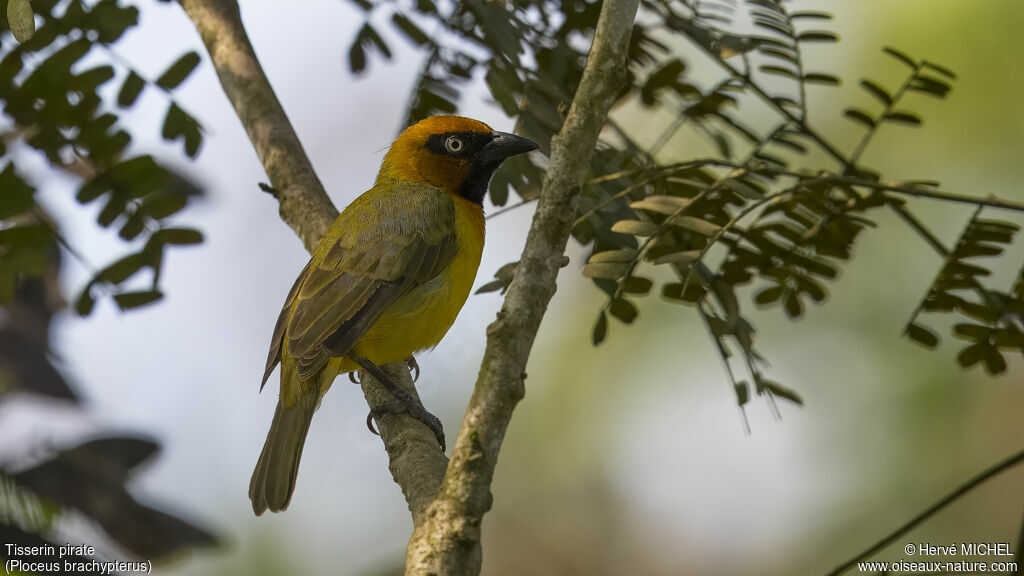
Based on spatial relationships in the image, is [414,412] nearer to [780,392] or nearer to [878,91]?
[780,392]

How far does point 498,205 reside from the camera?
3.50 metres

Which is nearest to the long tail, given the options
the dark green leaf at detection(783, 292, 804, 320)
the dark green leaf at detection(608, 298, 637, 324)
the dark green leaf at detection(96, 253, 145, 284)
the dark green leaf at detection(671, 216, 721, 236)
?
the dark green leaf at detection(96, 253, 145, 284)

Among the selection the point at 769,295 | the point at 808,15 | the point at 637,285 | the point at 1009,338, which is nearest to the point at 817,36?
the point at 808,15

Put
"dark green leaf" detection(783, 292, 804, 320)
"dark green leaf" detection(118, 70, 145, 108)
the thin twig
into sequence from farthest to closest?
"dark green leaf" detection(118, 70, 145, 108), "dark green leaf" detection(783, 292, 804, 320), the thin twig

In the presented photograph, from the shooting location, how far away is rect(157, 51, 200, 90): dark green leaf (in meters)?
3.58

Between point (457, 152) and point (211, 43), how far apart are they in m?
1.30

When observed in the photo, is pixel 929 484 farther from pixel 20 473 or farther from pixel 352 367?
pixel 20 473

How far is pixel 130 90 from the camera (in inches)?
138

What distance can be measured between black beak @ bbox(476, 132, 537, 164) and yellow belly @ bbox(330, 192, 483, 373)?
1.78 feet

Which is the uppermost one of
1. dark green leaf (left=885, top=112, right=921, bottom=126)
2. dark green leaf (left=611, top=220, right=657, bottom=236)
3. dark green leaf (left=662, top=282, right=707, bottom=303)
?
dark green leaf (left=885, top=112, right=921, bottom=126)

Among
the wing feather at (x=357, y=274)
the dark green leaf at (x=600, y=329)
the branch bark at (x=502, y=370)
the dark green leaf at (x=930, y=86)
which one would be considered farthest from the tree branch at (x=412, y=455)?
the dark green leaf at (x=930, y=86)

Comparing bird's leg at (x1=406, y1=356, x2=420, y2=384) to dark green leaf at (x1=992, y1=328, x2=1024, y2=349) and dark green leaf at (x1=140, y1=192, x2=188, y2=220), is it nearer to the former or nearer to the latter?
dark green leaf at (x1=140, y1=192, x2=188, y2=220)

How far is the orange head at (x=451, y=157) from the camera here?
4.65m

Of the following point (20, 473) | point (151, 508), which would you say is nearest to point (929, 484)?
point (151, 508)
